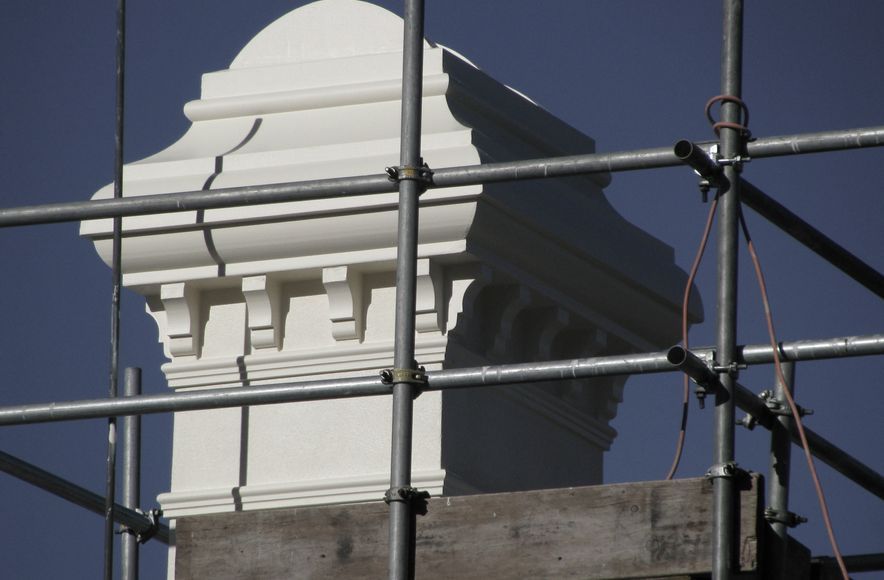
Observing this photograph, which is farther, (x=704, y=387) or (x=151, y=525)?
(x=151, y=525)

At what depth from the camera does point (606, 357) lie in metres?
6.80

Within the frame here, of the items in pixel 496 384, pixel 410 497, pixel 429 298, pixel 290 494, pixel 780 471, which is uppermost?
pixel 429 298

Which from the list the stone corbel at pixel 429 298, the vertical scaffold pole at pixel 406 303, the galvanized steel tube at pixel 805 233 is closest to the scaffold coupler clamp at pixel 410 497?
the vertical scaffold pole at pixel 406 303

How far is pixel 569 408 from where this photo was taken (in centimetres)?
1046

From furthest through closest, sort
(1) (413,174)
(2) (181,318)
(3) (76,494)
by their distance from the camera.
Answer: (2) (181,318), (3) (76,494), (1) (413,174)

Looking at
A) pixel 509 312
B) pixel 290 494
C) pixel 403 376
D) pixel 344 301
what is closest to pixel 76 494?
pixel 290 494

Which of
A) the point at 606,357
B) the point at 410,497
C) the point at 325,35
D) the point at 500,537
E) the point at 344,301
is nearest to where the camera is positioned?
the point at 500,537

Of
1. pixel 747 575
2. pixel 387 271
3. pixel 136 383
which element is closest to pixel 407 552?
pixel 747 575

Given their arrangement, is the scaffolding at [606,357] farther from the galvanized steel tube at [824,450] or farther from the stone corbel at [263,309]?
the stone corbel at [263,309]

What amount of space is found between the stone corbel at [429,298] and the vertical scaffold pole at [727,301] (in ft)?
10.1

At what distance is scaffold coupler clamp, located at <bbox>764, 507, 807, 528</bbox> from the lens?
23.0 ft

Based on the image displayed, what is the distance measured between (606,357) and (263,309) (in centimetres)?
344

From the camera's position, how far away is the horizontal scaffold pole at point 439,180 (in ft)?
21.9

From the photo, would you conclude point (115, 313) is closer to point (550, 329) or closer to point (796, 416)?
point (550, 329)
